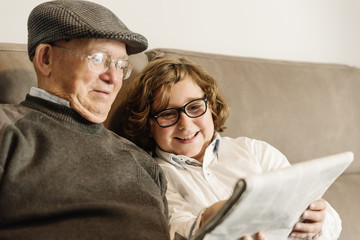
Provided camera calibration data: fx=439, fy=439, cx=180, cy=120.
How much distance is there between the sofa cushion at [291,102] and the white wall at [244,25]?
28cm

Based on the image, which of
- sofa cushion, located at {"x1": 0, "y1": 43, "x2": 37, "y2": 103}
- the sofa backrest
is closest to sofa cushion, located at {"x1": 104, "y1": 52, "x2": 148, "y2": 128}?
the sofa backrest

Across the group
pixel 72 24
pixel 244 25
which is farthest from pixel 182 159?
pixel 244 25

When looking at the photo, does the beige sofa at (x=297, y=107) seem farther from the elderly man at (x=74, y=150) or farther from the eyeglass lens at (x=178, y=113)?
the elderly man at (x=74, y=150)

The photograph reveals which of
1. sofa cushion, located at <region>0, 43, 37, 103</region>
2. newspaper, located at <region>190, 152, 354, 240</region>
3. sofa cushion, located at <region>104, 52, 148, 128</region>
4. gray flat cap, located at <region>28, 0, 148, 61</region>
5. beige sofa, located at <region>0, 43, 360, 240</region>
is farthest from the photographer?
beige sofa, located at <region>0, 43, 360, 240</region>

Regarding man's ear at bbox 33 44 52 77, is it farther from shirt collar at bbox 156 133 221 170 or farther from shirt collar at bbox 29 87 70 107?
shirt collar at bbox 156 133 221 170

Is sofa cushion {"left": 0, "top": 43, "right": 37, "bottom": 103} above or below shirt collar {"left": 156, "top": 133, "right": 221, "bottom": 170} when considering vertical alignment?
above

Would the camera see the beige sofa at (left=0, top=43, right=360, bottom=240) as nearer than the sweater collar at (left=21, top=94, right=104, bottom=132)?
No

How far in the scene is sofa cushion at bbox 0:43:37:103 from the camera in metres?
1.35

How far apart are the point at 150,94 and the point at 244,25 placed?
986 millimetres

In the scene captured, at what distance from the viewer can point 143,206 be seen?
112 centimetres

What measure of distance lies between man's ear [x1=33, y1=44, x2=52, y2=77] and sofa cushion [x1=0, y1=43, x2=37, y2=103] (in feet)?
0.52

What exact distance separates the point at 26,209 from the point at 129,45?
1.92 ft

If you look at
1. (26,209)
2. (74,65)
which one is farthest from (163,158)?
(26,209)

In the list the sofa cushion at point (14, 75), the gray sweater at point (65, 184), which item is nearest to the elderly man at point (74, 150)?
the gray sweater at point (65, 184)
